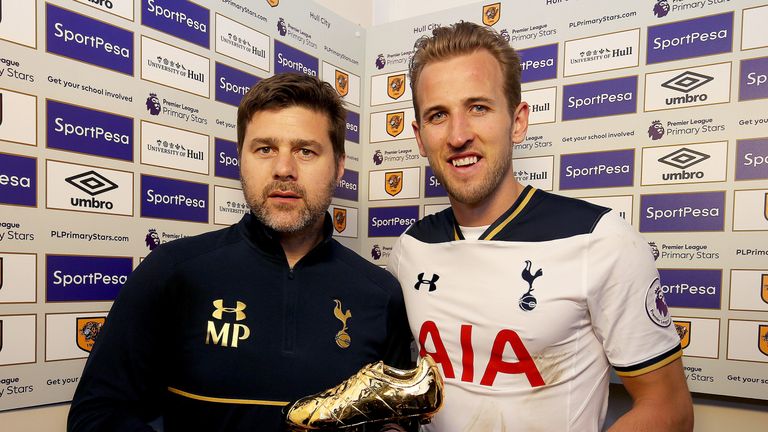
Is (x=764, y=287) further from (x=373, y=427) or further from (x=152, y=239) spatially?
(x=152, y=239)

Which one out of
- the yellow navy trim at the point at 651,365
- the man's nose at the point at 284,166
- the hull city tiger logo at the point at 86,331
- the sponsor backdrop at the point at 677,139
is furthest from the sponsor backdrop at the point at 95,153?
the yellow navy trim at the point at 651,365

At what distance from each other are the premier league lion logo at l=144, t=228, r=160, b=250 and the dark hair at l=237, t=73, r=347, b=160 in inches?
13.2

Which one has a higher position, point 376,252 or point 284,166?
point 284,166

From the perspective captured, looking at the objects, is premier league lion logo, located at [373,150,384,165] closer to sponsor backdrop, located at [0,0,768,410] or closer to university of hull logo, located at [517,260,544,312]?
sponsor backdrop, located at [0,0,768,410]

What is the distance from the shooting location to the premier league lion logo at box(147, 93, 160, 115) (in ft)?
4.17

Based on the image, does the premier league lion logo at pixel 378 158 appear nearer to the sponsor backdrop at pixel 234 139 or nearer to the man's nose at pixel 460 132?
the sponsor backdrop at pixel 234 139

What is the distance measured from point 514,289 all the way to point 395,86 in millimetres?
1064

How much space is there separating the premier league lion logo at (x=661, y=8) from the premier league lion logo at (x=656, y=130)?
0.30 meters

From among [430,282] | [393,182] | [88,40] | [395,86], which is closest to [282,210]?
[430,282]

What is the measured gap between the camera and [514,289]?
108 cm

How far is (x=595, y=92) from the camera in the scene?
4.99 feet

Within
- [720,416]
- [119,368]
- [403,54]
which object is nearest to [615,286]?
[720,416]

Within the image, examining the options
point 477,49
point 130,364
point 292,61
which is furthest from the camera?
point 292,61

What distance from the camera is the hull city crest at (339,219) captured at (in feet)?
6.06
